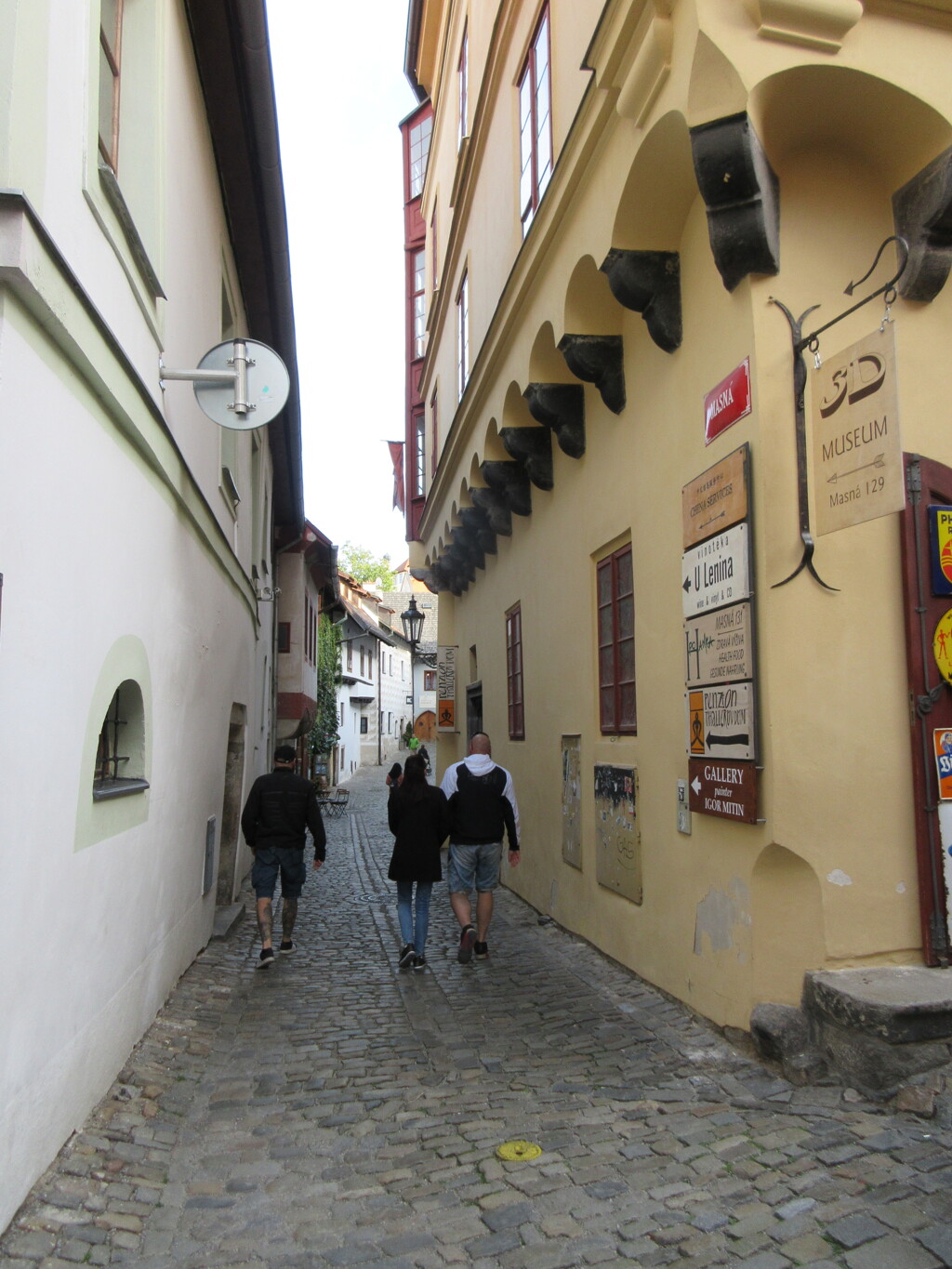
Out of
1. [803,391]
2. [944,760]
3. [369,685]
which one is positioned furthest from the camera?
[369,685]

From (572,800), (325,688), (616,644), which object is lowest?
(572,800)

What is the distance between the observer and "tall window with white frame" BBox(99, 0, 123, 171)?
513 centimetres

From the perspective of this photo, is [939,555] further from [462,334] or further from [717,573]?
[462,334]

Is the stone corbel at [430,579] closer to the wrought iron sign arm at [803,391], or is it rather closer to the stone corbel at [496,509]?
the stone corbel at [496,509]

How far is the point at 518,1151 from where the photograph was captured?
4090 mm

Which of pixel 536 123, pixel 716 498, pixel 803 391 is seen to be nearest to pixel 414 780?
pixel 716 498

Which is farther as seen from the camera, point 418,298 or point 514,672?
point 418,298

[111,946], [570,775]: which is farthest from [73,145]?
[570,775]

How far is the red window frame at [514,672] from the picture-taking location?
11.1 meters

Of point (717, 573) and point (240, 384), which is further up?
point (240, 384)

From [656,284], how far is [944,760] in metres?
3.19

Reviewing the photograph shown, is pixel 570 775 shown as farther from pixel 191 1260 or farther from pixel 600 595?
pixel 191 1260

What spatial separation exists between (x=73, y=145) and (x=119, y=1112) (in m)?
4.01

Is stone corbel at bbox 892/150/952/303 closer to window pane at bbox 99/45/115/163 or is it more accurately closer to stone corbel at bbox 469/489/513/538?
window pane at bbox 99/45/115/163
